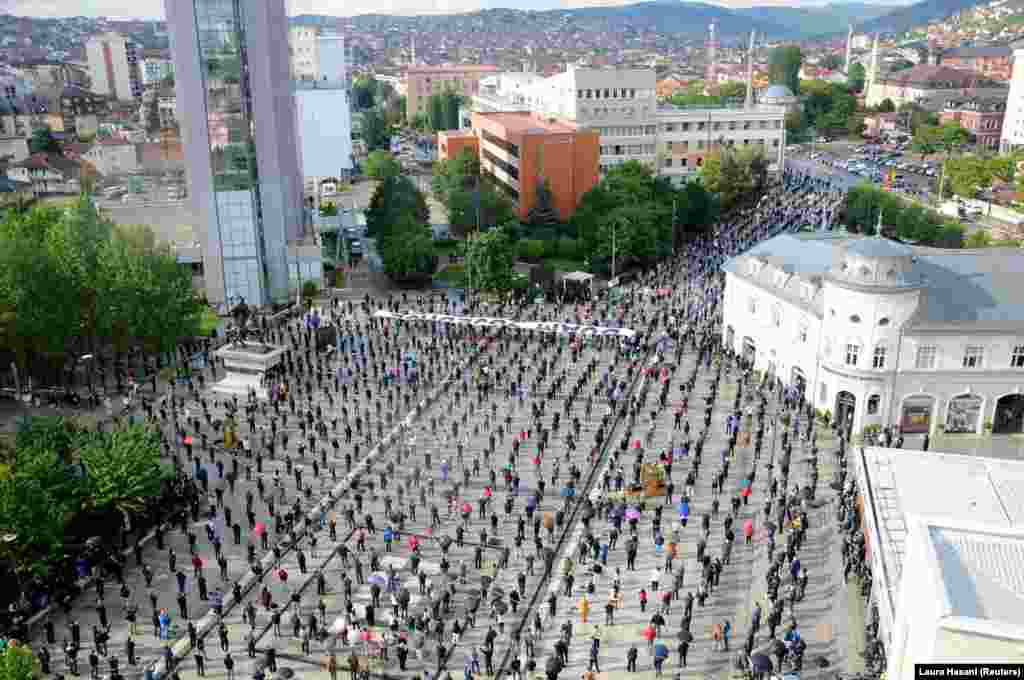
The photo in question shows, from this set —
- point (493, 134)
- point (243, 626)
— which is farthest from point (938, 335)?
point (493, 134)

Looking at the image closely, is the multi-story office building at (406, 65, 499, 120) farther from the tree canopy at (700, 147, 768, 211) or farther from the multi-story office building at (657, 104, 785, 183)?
the tree canopy at (700, 147, 768, 211)

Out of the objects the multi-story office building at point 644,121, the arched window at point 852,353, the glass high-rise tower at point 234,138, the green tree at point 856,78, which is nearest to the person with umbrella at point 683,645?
the arched window at point 852,353

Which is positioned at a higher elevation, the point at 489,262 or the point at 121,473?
the point at 489,262

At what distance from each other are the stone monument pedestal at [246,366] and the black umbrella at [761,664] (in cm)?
2510

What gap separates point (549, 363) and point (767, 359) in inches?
404

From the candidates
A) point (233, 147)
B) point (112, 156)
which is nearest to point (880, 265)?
point (233, 147)

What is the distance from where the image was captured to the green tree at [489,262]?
168 ft

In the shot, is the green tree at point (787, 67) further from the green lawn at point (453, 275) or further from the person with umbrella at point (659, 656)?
the person with umbrella at point (659, 656)

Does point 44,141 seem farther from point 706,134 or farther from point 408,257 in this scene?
point 706,134

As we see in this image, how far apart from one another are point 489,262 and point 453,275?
847cm

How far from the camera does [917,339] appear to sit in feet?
111

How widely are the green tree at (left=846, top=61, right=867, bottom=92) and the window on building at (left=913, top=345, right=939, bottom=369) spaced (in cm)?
15154

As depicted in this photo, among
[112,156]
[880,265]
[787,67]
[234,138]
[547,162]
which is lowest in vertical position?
[880,265]

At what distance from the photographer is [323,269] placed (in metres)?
57.7
